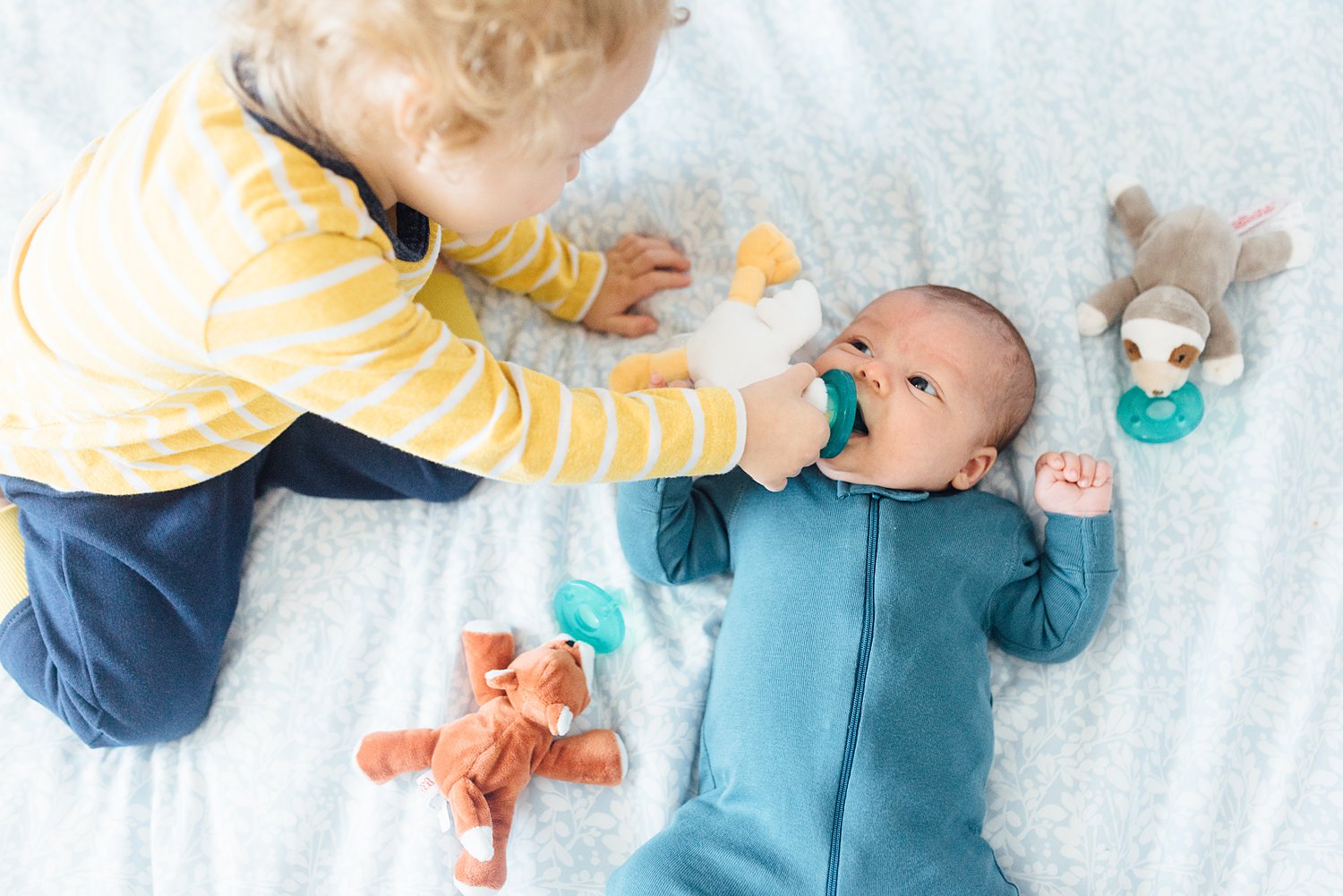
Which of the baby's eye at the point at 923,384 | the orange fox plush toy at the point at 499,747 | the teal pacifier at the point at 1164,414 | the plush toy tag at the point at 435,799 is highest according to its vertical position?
the baby's eye at the point at 923,384

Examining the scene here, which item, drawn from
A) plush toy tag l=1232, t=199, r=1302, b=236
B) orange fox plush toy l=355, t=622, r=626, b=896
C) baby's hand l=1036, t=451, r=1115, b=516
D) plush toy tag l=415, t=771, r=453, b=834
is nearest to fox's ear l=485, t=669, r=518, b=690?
orange fox plush toy l=355, t=622, r=626, b=896

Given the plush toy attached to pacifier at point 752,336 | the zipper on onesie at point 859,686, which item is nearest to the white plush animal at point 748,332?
the plush toy attached to pacifier at point 752,336

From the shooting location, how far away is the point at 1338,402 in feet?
4.03

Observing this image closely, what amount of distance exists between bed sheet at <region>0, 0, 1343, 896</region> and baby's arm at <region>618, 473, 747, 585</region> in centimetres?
5

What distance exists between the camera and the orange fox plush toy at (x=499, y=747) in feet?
3.49

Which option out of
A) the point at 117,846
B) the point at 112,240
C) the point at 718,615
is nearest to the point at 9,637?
the point at 117,846

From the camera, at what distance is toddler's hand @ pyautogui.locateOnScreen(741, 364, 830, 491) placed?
1022 millimetres

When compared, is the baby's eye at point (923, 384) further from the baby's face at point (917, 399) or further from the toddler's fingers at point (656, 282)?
the toddler's fingers at point (656, 282)

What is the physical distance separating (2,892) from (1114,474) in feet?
4.37

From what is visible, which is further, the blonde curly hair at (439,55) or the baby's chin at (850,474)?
the baby's chin at (850,474)

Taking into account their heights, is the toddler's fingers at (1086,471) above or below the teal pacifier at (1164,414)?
below

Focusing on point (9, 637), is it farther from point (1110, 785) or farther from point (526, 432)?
point (1110, 785)

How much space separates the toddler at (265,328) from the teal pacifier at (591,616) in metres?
0.25

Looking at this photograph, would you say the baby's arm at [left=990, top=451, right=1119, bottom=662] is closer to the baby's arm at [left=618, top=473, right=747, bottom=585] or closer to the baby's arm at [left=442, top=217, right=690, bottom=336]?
the baby's arm at [left=618, top=473, right=747, bottom=585]
